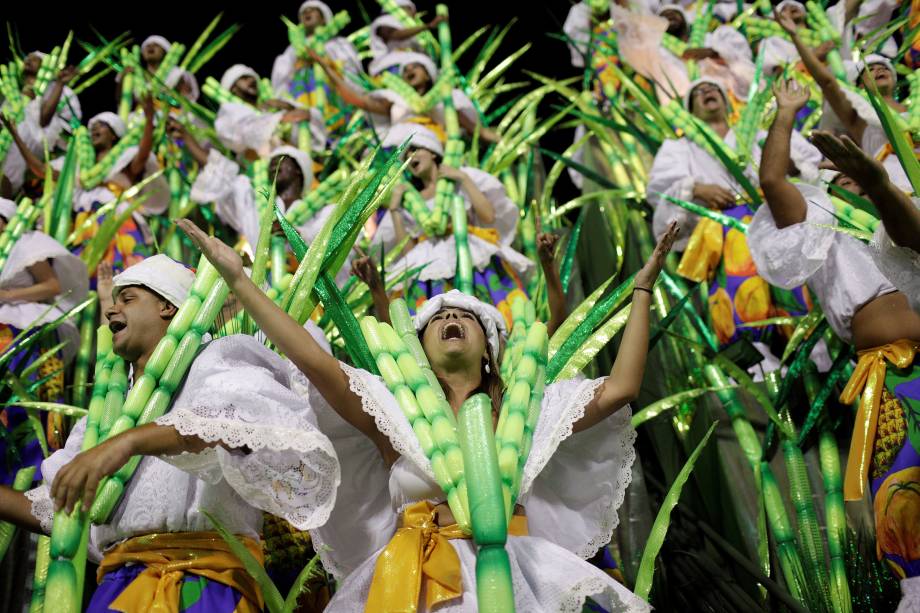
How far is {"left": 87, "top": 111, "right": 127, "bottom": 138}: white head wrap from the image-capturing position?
483cm

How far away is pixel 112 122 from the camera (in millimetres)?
4859

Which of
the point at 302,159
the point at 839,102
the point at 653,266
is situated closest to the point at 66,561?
the point at 653,266

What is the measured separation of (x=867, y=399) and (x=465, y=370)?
95cm

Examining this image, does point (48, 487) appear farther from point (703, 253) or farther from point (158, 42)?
point (158, 42)

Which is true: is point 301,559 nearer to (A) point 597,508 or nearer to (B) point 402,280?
(A) point 597,508

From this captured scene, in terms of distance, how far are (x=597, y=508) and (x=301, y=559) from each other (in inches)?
29.5

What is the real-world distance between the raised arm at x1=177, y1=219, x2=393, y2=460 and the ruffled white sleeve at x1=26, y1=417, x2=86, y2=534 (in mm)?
421

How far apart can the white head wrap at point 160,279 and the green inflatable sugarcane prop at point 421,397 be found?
1.22 feet

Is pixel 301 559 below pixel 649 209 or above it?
below

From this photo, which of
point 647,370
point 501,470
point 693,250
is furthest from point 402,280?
point 501,470

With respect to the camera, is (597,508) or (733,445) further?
(733,445)

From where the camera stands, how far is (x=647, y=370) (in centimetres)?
346

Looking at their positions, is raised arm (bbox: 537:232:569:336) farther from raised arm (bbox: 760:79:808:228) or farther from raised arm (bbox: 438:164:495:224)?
raised arm (bbox: 438:164:495:224)

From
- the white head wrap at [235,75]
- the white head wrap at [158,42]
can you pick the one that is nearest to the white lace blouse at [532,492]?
the white head wrap at [235,75]
